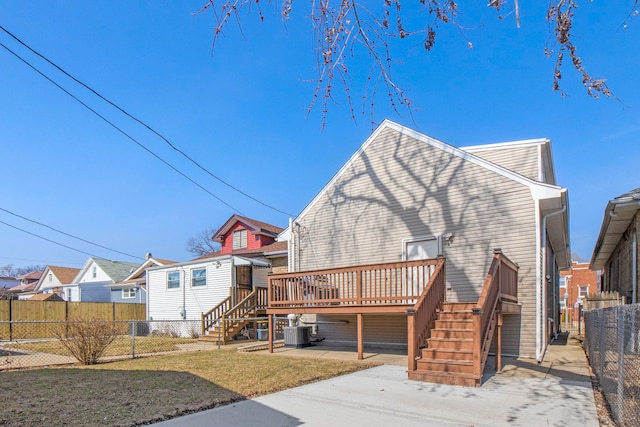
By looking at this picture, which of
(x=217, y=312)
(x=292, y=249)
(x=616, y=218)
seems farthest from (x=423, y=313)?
(x=217, y=312)

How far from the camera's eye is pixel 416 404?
566cm

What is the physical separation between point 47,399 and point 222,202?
18.4 metres

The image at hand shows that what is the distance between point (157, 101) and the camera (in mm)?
12977

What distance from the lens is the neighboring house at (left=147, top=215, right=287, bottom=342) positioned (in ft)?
59.4

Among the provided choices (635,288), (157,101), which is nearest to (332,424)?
(635,288)

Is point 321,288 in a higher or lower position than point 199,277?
higher

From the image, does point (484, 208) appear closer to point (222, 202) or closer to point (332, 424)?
point (332, 424)

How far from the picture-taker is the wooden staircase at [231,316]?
51.0 feet

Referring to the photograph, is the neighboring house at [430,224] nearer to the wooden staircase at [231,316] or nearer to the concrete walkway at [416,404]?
the concrete walkway at [416,404]

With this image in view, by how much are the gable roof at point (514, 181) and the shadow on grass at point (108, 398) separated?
758cm

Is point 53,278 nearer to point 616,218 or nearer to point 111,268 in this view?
point 111,268

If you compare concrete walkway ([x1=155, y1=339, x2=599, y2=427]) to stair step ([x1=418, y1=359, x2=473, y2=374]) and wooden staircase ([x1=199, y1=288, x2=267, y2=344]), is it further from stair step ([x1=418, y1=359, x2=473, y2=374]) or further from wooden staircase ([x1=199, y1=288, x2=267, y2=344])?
wooden staircase ([x1=199, y1=288, x2=267, y2=344])

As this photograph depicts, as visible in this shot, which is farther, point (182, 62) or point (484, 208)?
point (484, 208)

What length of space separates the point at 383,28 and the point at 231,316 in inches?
551
